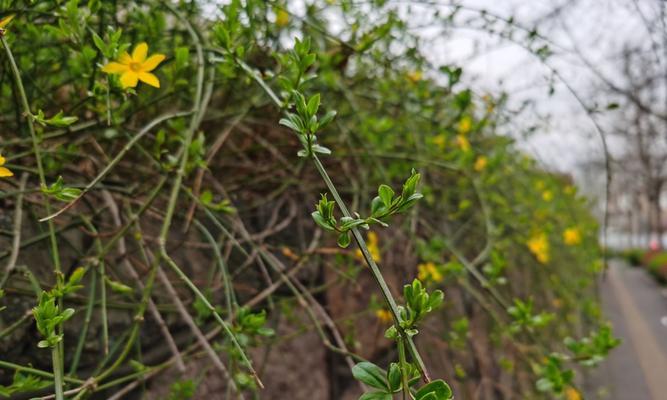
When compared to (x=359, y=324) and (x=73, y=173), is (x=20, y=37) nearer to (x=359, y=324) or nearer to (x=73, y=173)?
(x=73, y=173)

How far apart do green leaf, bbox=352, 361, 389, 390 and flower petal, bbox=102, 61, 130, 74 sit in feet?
1.44

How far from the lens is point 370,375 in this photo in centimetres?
50

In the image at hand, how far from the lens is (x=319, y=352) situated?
4.91ft

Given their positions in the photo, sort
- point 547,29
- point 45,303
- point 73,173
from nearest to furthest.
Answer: point 45,303
point 73,173
point 547,29

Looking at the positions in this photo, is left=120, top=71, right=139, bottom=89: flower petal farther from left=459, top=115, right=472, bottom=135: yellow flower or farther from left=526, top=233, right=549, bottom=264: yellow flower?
left=526, top=233, right=549, bottom=264: yellow flower

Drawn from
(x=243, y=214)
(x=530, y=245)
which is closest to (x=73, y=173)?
(x=243, y=214)

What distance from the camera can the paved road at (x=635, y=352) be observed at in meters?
4.24

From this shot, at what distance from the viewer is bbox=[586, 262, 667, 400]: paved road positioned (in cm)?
424

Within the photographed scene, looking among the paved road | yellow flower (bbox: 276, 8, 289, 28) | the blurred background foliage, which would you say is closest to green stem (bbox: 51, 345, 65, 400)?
the blurred background foliage

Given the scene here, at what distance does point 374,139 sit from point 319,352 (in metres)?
0.59

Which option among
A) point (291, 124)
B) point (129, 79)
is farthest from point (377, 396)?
point (129, 79)

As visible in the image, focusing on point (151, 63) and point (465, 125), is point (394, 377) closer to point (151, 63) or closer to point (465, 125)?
point (151, 63)

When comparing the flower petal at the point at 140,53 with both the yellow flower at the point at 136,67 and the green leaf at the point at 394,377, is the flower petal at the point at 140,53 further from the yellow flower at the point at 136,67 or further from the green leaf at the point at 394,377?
the green leaf at the point at 394,377

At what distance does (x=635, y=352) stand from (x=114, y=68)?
589 centimetres
